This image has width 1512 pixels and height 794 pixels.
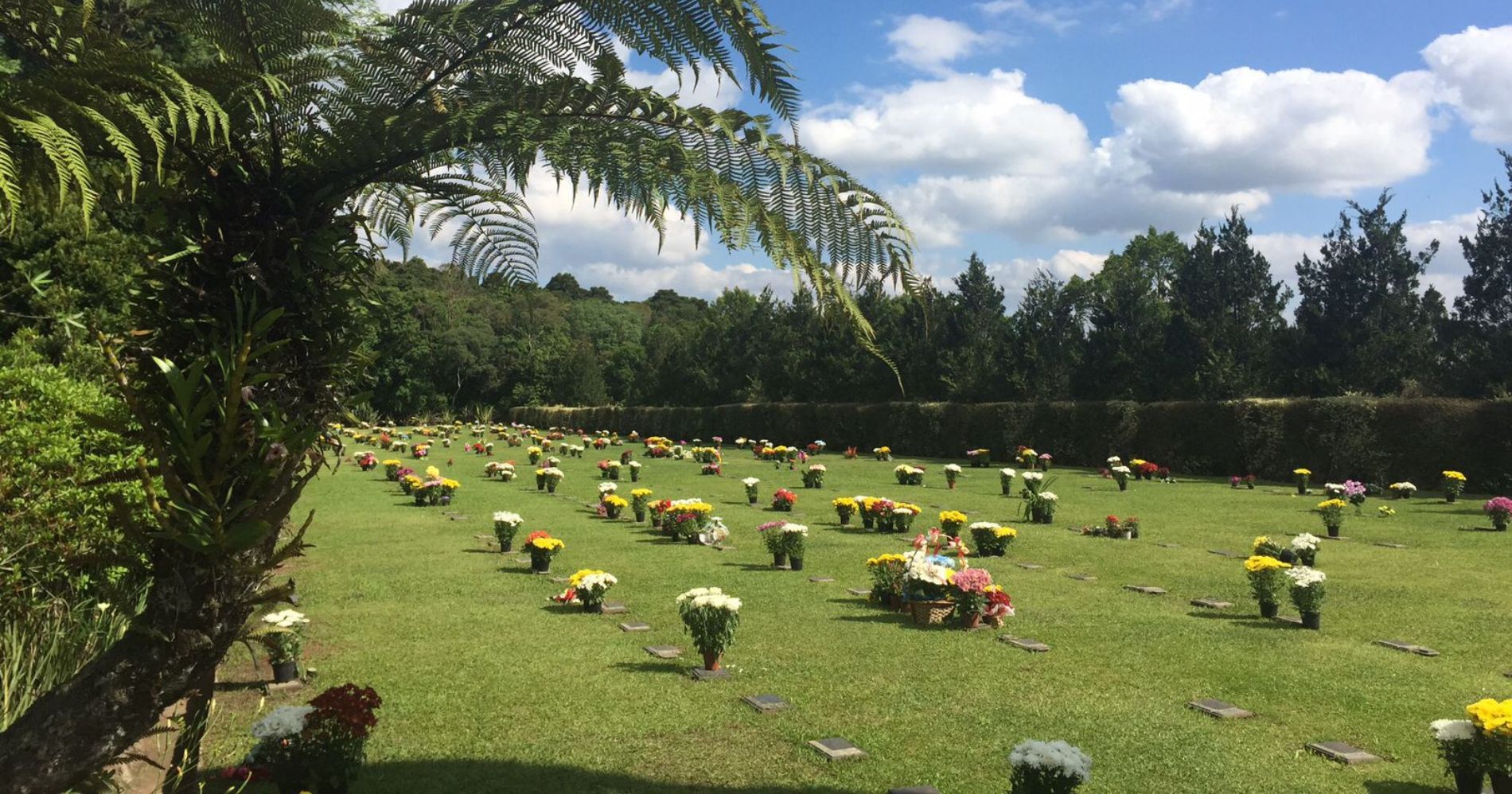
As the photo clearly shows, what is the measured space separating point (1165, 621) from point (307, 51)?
26.6 ft

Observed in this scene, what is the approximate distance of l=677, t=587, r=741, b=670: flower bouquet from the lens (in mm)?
6496

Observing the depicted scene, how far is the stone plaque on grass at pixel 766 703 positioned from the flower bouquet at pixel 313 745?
7.73 feet

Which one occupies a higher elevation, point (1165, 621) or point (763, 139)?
point (763, 139)

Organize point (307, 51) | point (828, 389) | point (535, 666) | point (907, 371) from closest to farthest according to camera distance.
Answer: point (307, 51), point (535, 666), point (907, 371), point (828, 389)

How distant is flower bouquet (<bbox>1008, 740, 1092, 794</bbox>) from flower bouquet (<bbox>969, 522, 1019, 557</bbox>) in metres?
7.80

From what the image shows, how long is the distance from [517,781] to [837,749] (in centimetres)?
170

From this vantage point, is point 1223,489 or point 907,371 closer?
Answer: point 1223,489

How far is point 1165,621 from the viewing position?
8289mm

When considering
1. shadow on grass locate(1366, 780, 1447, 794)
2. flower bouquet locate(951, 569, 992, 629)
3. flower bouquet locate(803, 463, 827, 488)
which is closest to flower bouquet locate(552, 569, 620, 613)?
flower bouquet locate(951, 569, 992, 629)

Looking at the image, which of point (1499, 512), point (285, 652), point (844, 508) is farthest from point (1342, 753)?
point (1499, 512)

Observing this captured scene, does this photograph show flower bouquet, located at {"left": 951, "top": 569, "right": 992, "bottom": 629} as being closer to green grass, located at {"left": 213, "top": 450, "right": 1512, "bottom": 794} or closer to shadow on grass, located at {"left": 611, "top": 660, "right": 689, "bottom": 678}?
green grass, located at {"left": 213, "top": 450, "right": 1512, "bottom": 794}

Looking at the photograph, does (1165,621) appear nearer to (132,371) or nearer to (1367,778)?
(1367,778)

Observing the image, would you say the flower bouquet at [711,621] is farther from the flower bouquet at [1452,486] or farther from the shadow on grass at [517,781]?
the flower bouquet at [1452,486]

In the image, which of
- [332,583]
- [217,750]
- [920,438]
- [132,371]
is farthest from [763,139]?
[920,438]
